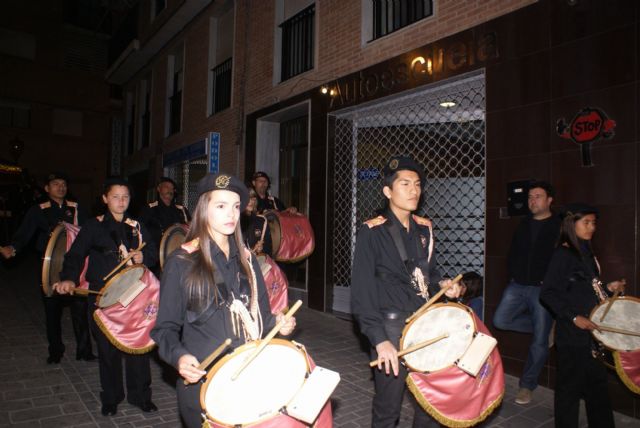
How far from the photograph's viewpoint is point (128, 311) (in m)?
4.07

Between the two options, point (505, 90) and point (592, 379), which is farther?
point (505, 90)

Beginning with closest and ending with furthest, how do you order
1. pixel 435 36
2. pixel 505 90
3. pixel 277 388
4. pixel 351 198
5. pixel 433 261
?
pixel 277 388 < pixel 433 261 < pixel 505 90 < pixel 435 36 < pixel 351 198

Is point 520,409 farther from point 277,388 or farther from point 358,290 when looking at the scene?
→ point 277,388

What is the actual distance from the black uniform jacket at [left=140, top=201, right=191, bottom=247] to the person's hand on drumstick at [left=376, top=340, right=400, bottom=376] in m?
5.62

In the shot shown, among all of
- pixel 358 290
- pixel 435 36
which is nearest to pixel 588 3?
pixel 435 36

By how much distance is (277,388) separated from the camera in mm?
2057

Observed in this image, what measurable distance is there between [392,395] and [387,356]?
454 mm

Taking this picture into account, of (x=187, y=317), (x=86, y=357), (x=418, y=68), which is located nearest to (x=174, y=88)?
(x=418, y=68)

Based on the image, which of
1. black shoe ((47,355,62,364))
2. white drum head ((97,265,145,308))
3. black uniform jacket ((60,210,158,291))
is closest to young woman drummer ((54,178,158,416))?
black uniform jacket ((60,210,158,291))

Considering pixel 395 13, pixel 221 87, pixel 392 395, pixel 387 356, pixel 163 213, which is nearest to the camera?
pixel 387 356

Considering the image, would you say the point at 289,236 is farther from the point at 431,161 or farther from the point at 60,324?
the point at 60,324

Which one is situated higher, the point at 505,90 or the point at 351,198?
the point at 505,90

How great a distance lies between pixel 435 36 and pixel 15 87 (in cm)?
2583

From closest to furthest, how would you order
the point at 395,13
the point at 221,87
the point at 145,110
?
the point at 395,13, the point at 221,87, the point at 145,110
